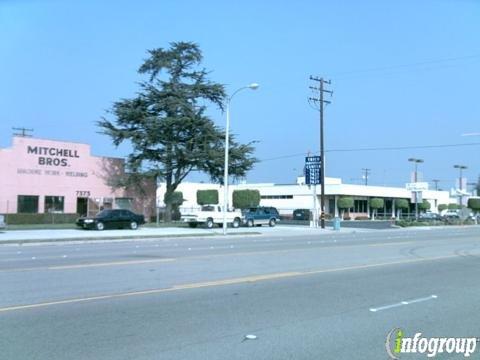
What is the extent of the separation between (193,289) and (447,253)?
1338 cm

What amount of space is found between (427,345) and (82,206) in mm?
46539

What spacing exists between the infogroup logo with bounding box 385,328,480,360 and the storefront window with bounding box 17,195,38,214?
42.8 metres

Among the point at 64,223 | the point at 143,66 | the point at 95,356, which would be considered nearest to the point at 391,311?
the point at 95,356

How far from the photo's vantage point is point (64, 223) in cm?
4678

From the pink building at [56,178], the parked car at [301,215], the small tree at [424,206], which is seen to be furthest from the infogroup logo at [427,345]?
the small tree at [424,206]

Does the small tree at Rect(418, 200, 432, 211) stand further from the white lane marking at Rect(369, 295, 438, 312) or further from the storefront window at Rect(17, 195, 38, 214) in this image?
the white lane marking at Rect(369, 295, 438, 312)

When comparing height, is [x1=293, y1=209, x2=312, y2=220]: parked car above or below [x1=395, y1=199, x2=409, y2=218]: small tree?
below

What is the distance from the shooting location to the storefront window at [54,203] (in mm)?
47969

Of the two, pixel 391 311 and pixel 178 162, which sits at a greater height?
pixel 178 162

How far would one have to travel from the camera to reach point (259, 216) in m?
51.4

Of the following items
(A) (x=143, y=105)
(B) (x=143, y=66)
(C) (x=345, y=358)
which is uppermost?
(B) (x=143, y=66)

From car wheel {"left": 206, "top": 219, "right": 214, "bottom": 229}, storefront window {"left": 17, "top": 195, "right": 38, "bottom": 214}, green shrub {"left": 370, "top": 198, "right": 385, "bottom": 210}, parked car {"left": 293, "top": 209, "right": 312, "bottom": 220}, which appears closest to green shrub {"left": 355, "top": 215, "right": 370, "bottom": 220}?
green shrub {"left": 370, "top": 198, "right": 385, "bottom": 210}

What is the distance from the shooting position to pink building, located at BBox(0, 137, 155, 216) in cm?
4569

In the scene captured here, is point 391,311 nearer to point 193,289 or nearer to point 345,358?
point 345,358
